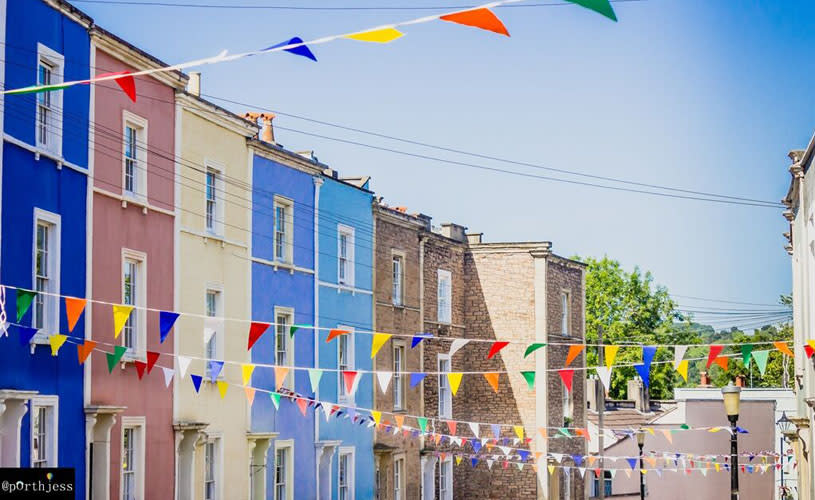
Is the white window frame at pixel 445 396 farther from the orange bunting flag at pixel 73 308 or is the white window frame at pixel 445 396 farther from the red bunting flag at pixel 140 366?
the orange bunting flag at pixel 73 308

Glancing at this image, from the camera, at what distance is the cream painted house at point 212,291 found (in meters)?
28.3

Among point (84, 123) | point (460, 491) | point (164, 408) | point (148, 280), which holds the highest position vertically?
point (84, 123)

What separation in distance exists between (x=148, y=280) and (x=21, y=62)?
5.84m

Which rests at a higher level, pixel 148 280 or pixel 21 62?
pixel 21 62

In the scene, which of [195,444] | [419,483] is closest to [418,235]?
[419,483]

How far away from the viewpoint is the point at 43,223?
23141 millimetres

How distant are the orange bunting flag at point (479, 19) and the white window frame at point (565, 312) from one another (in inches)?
1487

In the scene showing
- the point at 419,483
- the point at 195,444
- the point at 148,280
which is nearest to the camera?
the point at 148,280

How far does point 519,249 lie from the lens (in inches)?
1791

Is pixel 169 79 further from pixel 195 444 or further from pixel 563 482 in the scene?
pixel 563 482

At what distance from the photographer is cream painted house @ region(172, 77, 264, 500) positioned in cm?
2834

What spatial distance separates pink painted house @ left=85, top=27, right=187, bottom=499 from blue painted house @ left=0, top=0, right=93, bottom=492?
1.68ft

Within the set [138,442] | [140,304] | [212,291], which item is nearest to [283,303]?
[212,291]

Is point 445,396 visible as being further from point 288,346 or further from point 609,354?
point 609,354
